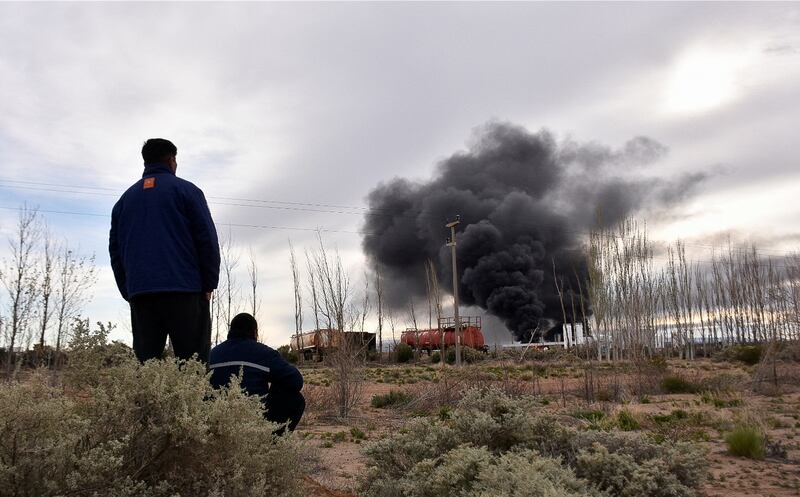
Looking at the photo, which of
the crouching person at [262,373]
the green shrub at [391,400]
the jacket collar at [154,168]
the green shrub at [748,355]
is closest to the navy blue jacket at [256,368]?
the crouching person at [262,373]

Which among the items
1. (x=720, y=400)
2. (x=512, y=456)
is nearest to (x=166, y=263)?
(x=512, y=456)

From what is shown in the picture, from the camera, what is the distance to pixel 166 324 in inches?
117

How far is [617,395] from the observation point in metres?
11.4

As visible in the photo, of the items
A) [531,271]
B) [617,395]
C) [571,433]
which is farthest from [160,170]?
[531,271]

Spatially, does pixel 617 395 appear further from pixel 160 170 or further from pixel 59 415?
pixel 59 415

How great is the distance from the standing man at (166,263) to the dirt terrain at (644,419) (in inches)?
33.1

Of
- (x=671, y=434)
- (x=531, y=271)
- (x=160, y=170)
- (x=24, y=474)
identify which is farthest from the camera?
(x=531, y=271)

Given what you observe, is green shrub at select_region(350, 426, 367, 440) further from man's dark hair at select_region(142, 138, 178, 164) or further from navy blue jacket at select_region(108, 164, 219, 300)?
man's dark hair at select_region(142, 138, 178, 164)

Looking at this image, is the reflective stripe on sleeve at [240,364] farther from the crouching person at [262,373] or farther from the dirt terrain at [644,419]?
the dirt terrain at [644,419]

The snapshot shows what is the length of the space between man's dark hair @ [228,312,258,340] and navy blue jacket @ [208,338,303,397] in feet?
0.36

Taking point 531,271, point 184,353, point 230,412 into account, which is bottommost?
point 230,412

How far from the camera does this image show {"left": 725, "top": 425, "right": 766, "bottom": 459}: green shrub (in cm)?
564

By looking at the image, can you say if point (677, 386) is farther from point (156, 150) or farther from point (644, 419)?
point (156, 150)

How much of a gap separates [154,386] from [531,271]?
156ft
